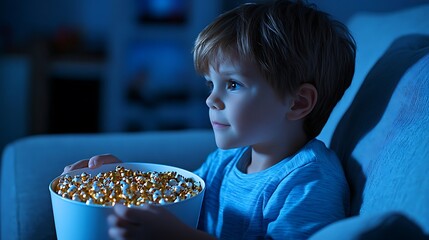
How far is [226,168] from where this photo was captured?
3.38 ft

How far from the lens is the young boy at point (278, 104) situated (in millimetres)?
805

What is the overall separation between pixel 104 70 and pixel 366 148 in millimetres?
2157

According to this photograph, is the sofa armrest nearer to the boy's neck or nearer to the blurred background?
the boy's neck

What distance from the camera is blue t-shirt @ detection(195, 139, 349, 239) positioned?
77 cm

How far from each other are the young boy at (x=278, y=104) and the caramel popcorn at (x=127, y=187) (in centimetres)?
9

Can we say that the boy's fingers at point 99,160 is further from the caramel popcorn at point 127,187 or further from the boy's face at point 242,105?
the boy's face at point 242,105

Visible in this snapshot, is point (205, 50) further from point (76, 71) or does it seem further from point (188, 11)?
point (76, 71)

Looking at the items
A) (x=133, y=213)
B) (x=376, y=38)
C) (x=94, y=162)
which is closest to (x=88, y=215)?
(x=133, y=213)

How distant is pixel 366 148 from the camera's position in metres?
0.86

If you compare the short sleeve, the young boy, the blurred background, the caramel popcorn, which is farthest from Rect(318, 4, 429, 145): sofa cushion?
the blurred background

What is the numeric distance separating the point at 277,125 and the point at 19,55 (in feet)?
7.16

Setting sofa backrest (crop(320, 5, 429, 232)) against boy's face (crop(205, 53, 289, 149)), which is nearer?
sofa backrest (crop(320, 5, 429, 232))

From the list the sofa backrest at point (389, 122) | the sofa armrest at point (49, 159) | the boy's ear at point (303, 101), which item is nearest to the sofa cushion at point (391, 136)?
A: the sofa backrest at point (389, 122)

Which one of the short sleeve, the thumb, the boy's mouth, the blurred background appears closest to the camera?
the thumb
